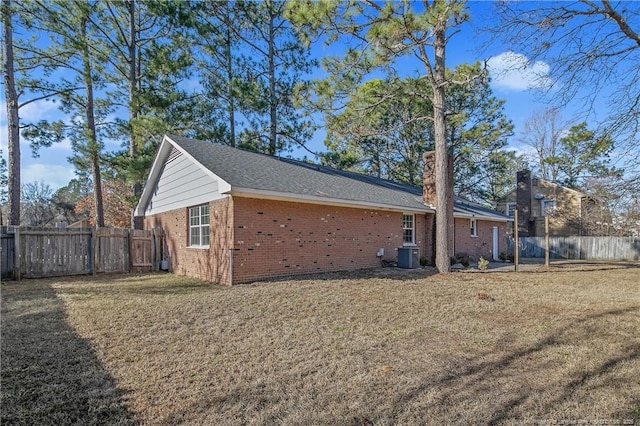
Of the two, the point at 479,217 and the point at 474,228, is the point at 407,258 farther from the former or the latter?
the point at 474,228

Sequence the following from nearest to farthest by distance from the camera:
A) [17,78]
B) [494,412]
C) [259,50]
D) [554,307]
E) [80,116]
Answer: [494,412]
[554,307]
[17,78]
[80,116]
[259,50]

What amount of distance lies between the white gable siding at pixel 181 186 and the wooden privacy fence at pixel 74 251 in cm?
152

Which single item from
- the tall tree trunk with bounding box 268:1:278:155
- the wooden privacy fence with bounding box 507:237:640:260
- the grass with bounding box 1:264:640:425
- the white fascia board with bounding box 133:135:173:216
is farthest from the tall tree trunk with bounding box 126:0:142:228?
the wooden privacy fence with bounding box 507:237:640:260

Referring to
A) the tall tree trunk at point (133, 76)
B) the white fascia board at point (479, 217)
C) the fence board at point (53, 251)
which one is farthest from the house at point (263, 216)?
the fence board at point (53, 251)

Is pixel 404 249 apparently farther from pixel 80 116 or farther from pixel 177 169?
pixel 80 116

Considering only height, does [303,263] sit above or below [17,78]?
below

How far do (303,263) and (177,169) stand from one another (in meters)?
5.51

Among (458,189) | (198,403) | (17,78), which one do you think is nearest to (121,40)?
(17,78)

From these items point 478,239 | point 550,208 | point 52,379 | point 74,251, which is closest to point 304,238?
point 52,379

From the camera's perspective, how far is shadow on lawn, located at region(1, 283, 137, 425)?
8.88 ft

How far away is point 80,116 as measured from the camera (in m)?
15.9

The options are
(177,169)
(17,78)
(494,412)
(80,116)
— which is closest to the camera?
(494,412)

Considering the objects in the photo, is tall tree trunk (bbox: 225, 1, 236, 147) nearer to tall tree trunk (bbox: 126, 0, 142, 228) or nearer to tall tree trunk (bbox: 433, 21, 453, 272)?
tall tree trunk (bbox: 126, 0, 142, 228)

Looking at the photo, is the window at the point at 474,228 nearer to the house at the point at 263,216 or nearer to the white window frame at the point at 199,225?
the house at the point at 263,216
